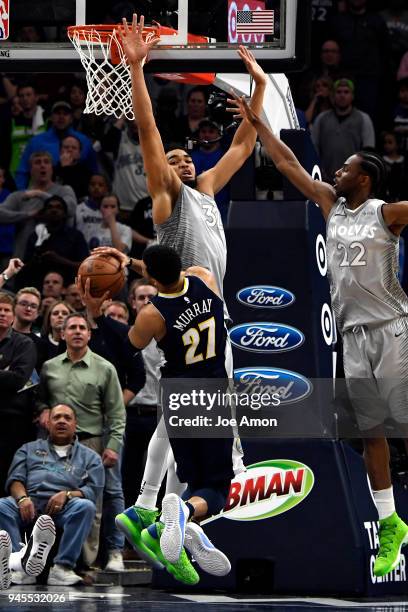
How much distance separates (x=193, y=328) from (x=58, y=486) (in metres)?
3.25

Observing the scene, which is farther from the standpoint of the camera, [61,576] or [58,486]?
[58,486]

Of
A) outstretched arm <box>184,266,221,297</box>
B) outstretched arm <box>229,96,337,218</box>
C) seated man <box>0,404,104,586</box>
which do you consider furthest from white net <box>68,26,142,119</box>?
seated man <box>0,404,104,586</box>

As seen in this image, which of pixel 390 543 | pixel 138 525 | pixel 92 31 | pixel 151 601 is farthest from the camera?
pixel 151 601

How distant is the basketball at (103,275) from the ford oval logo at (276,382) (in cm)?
193

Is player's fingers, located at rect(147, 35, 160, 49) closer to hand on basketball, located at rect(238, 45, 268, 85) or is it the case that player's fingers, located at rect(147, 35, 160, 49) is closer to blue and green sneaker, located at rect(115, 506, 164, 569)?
hand on basketball, located at rect(238, 45, 268, 85)

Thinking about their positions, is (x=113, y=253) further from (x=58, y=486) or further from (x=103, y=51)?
(x=58, y=486)

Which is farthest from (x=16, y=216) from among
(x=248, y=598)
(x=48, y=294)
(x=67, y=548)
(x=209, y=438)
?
(x=209, y=438)

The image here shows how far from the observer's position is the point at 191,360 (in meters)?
8.25

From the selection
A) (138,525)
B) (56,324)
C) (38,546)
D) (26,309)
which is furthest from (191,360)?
(56,324)

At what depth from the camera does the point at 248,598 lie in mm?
10250

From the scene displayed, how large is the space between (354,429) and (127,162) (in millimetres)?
5782

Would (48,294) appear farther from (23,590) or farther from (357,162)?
(357,162)

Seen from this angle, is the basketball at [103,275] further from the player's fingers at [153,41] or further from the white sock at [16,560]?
the white sock at [16,560]

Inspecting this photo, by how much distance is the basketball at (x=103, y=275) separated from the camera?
28.7ft
